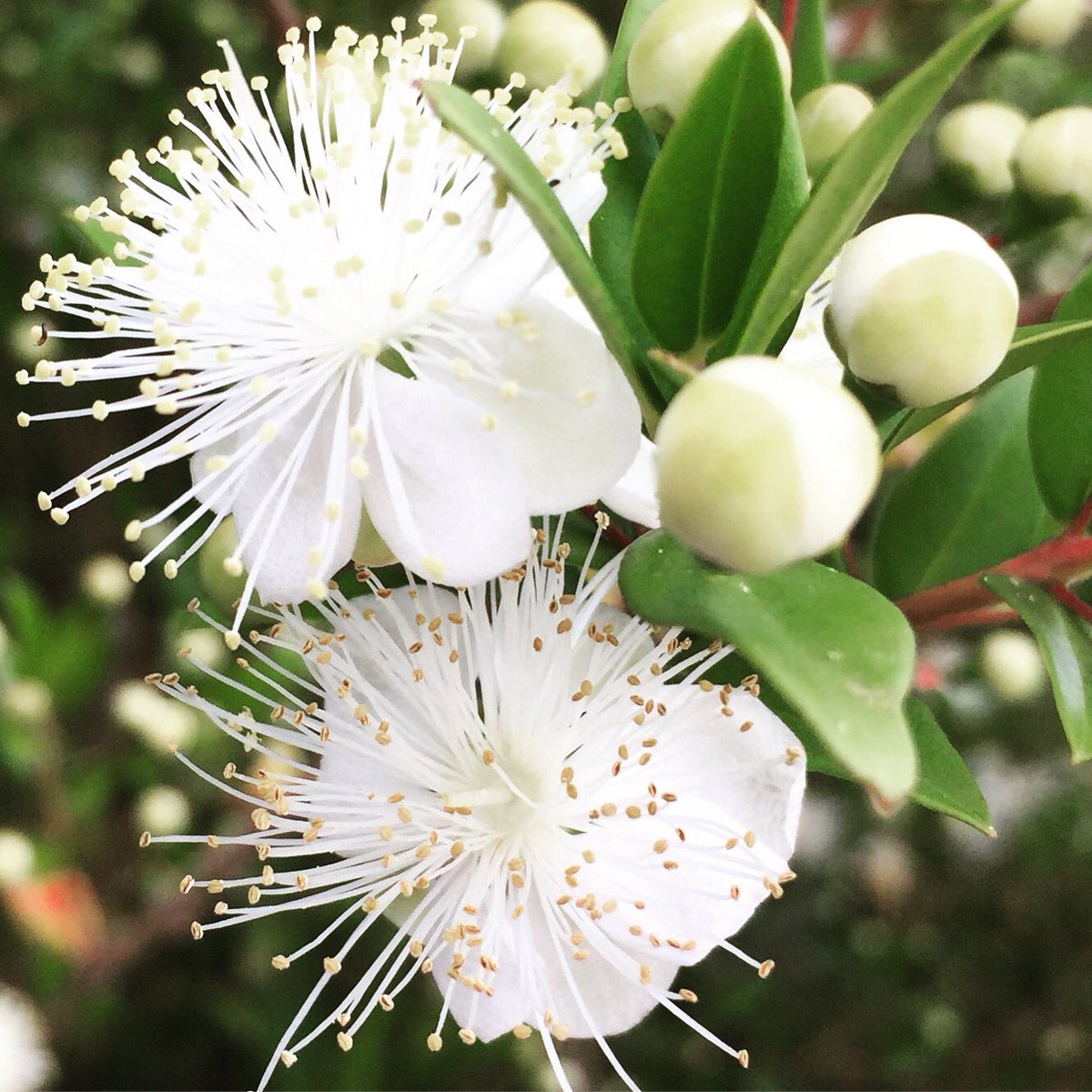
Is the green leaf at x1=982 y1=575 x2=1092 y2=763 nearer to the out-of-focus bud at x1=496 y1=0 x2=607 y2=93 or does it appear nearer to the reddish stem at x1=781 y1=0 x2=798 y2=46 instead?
the reddish stem at x1=781 y1=0 x2=798 y2=46

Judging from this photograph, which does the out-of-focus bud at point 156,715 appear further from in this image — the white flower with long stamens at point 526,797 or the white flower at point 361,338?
the white flower at point 361,338

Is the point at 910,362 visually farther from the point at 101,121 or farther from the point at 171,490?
the point at 101,121

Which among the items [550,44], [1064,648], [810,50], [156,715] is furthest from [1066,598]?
[156,715]

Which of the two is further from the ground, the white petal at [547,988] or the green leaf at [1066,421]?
the green leaf at [1066,421]

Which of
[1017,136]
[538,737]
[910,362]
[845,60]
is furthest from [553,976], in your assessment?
[845,60]

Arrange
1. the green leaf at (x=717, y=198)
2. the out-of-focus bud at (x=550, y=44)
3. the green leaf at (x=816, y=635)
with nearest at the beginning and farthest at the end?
1. the green leaf at (x=816, y=635)
2. the green leaf at (x=717, y=198)
3. the out-of-focus bud at (x=550, y=44)

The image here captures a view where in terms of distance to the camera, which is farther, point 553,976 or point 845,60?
point 845,60

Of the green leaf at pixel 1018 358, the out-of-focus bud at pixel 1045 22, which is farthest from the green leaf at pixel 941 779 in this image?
the out-of-focus bud at pixel 1045 22
